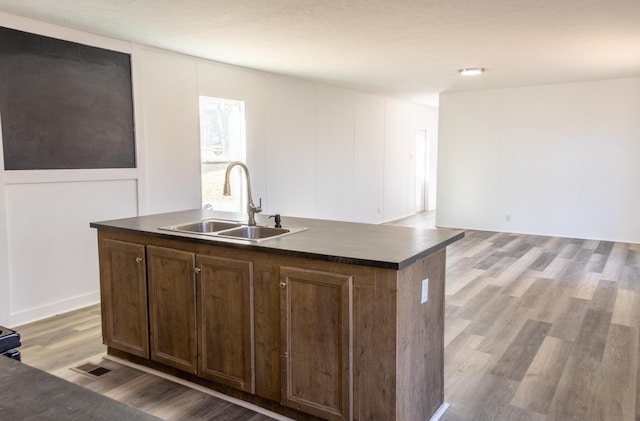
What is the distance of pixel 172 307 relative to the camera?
2.73 metres

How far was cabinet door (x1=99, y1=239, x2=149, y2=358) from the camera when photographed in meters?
2.85

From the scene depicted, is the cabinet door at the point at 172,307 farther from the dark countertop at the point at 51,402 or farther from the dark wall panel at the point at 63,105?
the dark wall panel at the point at 63,105

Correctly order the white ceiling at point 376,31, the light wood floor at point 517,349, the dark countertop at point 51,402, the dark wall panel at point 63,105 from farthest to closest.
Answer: the dark wall panel at point 63,105 → the white ceiling at point 376,31 → the light wood floor at point 517,349 → the dark countertop at point 51,402

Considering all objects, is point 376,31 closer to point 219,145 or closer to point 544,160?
point 219,145

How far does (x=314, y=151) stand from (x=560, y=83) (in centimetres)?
398

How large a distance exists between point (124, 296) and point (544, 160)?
689 cm

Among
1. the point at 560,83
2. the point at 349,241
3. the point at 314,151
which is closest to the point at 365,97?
the point at 314,151

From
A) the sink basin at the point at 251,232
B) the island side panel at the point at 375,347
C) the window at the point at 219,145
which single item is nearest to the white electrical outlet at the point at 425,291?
the island side panel at the point at 375,347

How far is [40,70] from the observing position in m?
3.80

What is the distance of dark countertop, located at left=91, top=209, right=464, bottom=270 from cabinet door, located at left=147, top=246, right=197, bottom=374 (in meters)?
0.14

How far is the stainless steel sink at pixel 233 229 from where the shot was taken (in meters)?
2.82

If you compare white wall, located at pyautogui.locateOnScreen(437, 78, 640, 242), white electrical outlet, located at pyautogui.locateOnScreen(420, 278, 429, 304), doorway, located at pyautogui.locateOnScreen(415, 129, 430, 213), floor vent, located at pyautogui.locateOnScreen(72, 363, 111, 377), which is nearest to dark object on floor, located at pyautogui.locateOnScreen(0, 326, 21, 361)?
white electrical outlet, located at pyautogui.locateOnScreen(420, 278, 429, 304)

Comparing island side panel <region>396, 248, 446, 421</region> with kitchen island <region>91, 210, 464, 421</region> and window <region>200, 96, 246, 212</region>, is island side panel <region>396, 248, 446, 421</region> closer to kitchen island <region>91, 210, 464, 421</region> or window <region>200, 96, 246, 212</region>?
kitchen island <region>91, 210, 464, 421</region>

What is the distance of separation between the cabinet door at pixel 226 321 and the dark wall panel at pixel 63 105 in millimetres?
2202
